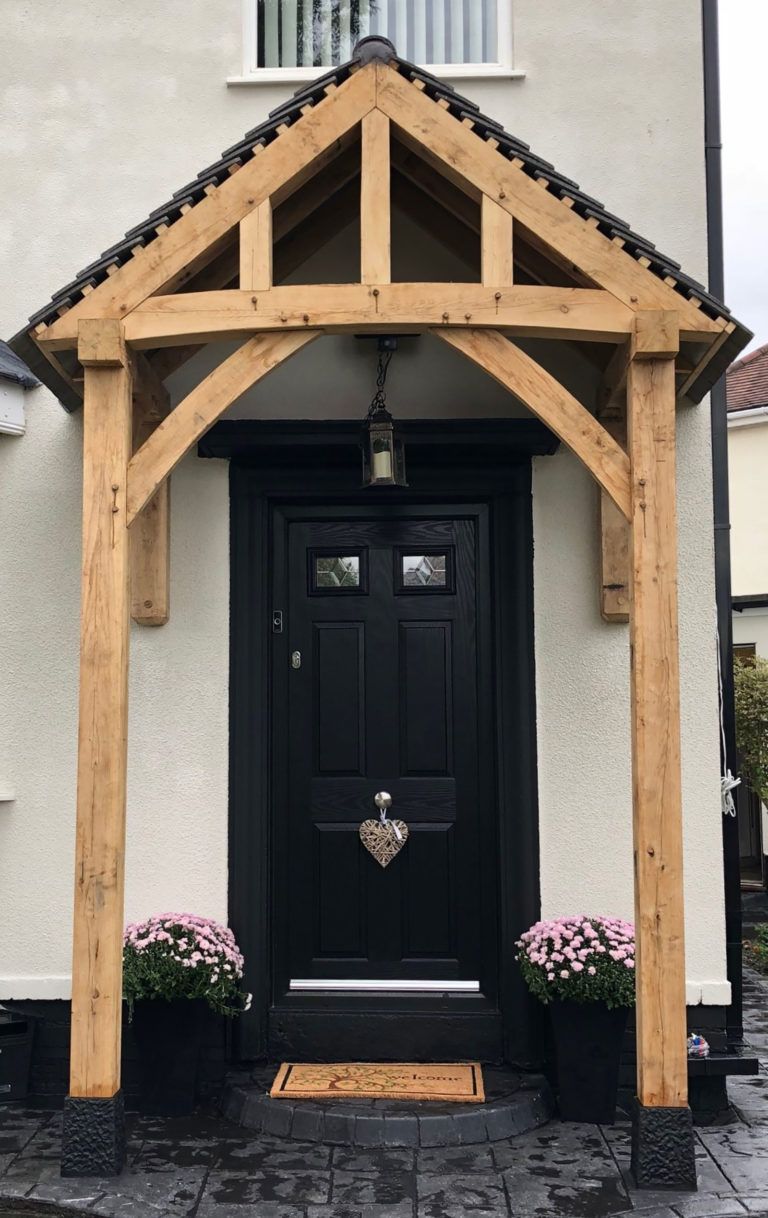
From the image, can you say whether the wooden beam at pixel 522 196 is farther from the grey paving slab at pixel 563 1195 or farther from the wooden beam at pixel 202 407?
the grey paving slab at pixel 563 1195

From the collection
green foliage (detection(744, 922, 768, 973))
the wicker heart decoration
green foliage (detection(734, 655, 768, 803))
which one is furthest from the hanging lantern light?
green foliage (detection(734, 655, 768, 803))

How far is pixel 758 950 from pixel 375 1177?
4822 millimetres

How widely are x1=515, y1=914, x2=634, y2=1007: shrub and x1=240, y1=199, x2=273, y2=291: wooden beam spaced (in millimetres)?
2875

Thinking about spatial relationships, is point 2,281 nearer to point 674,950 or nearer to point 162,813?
point 162,813

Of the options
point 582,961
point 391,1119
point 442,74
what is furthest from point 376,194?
point 391,1119

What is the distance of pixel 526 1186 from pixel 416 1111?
0.59 metres

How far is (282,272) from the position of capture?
519cm

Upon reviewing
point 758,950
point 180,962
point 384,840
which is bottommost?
point 758,950

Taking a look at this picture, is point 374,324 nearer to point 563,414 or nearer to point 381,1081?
point 563,414

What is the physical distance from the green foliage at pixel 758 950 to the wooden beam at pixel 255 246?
5713 mm

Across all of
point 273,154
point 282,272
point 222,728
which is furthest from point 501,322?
point 222,728

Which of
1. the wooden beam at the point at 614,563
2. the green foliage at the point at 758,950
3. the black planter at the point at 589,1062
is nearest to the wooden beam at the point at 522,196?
the wooden beam at the point at 614,563

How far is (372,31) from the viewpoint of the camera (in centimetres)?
574

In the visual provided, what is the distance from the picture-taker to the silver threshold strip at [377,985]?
202 inches
